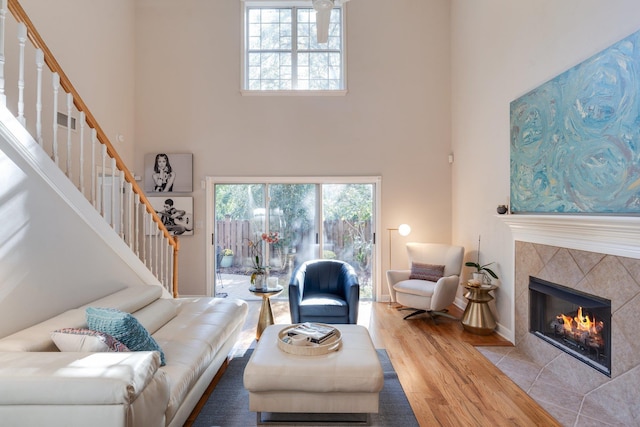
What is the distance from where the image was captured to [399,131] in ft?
17.4

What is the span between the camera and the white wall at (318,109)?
5.30 meters

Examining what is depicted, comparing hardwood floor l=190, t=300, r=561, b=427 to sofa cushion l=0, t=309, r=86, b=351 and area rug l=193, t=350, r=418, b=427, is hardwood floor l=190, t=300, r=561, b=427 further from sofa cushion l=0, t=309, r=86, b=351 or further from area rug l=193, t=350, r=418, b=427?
sofa cushion l=0, t=309, r=86, b=351

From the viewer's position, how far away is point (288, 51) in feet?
17.9

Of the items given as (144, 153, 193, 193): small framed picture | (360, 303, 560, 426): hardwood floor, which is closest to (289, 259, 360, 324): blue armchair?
(360, 303, 560, 426): hardwood floor

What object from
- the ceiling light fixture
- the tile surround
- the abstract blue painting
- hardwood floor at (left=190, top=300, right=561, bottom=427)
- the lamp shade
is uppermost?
the ceiling light fixture

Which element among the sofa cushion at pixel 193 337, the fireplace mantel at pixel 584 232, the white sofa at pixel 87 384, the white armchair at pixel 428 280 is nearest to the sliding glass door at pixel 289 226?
the white armchair at pixel 428 280

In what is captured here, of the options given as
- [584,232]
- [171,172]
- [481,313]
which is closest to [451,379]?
[481,313]

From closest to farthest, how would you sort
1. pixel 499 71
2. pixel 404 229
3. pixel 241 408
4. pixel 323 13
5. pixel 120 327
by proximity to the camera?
pixel 120 327 → pixel 241 408 → pixel 323 13 → pixel 499 71 → pixel 404 229

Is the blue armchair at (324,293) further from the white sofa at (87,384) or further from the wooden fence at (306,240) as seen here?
the white sofa at (87,384)

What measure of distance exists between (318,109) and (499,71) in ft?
8.43

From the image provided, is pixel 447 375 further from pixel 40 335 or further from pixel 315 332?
pixel 40 335

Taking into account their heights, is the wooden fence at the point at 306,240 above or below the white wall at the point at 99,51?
below

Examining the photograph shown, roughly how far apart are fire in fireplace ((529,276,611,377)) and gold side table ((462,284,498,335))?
53 cm

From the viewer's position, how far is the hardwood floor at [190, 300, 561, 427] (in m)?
2.29
